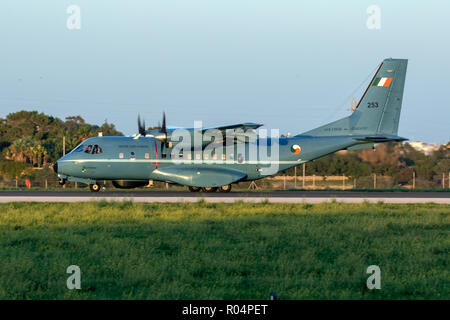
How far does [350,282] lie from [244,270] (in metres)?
2.35

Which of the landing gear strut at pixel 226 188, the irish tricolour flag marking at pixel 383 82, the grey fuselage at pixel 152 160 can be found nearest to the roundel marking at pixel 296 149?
the grey fuselage at pixel 152 160

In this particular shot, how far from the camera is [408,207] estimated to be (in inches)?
1021

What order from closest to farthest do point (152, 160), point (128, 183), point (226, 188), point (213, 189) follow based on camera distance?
point (152, 160), point (128, 183), point (226, 188), point (213, 189)

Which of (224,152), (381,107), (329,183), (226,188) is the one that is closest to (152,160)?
(224,152)

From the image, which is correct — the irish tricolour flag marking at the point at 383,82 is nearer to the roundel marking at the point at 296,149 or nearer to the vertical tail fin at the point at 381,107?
the vertical tail fin at the point at 381,107

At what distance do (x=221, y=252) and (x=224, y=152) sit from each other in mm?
19814

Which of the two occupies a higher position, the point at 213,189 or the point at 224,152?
the point at 224,152

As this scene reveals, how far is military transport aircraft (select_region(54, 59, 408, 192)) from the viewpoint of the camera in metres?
32.6

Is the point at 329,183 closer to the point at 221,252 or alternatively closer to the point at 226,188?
the point at 226,188

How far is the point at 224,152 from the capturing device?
33.5m

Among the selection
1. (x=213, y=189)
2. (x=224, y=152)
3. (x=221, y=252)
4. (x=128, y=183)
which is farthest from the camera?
(x=213, y=189)

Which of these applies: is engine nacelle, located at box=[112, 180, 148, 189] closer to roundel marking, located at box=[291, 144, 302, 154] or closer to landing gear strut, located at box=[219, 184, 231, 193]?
landing gear strut, located at box=[219, 184, 231, 193]

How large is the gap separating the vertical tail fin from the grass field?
11454mm
